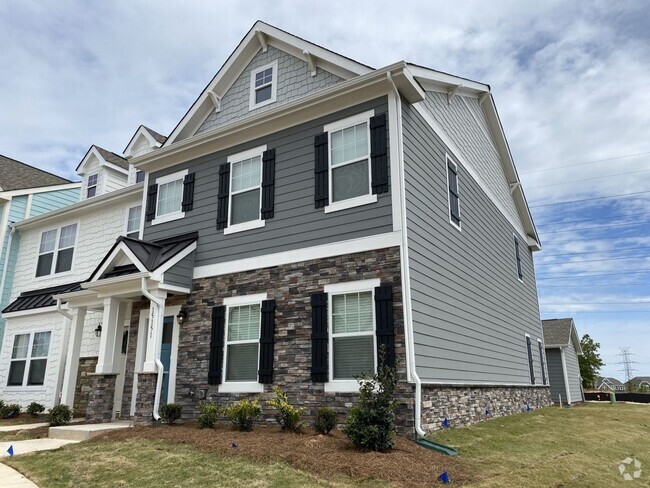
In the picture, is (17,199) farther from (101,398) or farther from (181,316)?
(181,316)

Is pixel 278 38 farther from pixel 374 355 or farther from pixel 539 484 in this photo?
pixel 539 484

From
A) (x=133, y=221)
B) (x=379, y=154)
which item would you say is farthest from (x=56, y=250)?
(x=379, y=154)

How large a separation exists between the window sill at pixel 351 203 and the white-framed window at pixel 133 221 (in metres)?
7.37

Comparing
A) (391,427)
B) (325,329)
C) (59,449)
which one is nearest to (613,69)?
(325,329)

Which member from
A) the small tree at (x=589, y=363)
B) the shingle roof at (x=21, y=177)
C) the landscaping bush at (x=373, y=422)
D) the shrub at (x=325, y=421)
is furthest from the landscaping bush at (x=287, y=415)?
the small tree at (x=589, y=363)

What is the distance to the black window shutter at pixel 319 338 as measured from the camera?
8812 millimetres

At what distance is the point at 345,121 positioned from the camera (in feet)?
32.4

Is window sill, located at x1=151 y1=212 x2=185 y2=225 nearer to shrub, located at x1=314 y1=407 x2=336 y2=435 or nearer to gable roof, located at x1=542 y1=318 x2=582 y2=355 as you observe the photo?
shrub, located at x1=314 y1=407 x2=336 y2=435

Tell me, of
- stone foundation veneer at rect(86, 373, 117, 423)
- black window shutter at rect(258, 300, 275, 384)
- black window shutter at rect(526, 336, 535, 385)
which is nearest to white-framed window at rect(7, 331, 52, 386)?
stone foundation veneer at rect(86, 373, 117, 423)

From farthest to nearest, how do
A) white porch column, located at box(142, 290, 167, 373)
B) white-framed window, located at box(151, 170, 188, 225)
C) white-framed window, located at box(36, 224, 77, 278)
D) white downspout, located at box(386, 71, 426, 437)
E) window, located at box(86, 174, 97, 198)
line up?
1. window, located at box(86, 174, 97, 198)
2. white-framed window, located at box(36, 224, 77, 278)
3. white-framed window, located at box(151, 170, 188, 225)
4. white porch column, located at box(142, 290, 167, 373)
5. white downspout, located at box(386, 71, 426, 437)

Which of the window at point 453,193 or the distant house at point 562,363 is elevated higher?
the window at point 453,193

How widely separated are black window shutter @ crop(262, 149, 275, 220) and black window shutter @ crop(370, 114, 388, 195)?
2.36 meters

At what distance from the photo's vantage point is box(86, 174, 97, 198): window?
18.2m

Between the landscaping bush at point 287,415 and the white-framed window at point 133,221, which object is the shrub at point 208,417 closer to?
the landscaping bush at point 287,415
